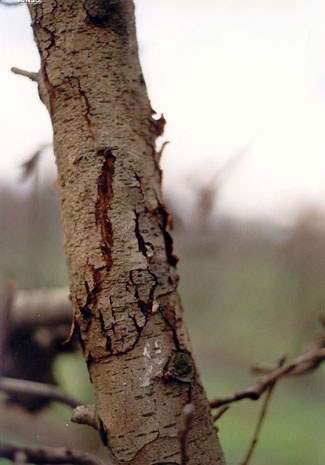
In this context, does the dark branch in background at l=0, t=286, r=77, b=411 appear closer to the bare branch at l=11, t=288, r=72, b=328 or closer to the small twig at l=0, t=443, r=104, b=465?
the bare branch at l=11, t=288, r=72, b=328

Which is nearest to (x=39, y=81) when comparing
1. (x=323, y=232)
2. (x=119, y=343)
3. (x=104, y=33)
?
(x=104, y=33)

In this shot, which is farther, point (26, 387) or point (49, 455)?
point (26, 387)

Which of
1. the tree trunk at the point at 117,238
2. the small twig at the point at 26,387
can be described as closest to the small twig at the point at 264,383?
the tree trunk at the point at 117,238

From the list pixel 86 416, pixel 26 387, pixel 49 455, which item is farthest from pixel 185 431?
pixel 26 387

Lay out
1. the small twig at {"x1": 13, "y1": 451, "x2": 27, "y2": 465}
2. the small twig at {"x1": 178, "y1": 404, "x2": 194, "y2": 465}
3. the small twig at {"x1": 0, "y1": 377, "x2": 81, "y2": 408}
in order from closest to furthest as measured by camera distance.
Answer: the small twig at {"x1": 178, "y1": 404, "x2": 194, "y2": 465}
the small twig at {"x1": 13, "y1": 451, "x2": 27, "y2": 465}
the small twig at {"x1": 0, "y1": 377, "x2": 81, "y2": 408}

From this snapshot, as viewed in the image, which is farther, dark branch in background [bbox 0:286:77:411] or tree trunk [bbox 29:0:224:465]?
dark branch in background [bbox 0:286:77:411]

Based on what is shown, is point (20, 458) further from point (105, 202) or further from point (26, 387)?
point (26, 387)

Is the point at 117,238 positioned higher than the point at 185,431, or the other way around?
the point at 117,238

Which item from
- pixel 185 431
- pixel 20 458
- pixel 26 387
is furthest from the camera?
pixel 26 387

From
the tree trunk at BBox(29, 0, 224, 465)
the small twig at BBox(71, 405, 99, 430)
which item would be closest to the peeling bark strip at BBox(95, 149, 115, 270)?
the tree trunk at BBox(29, 0, 224, 465)

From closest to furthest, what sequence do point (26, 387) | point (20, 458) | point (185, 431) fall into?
point (185, 431)
point (20, 458)
point (26, 387)
